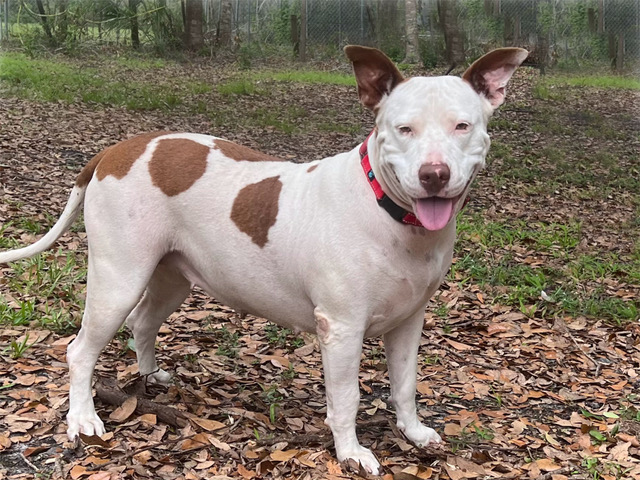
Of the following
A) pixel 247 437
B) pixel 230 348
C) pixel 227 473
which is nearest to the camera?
pixel 227 473

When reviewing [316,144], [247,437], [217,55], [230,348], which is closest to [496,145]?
[316,144]

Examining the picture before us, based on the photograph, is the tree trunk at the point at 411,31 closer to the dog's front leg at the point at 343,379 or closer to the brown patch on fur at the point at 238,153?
the brown patch on fur at the point at 238,153

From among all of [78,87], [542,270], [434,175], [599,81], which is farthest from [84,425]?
[599,81]

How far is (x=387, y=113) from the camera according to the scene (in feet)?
10.4

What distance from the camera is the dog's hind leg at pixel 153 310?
4191mm

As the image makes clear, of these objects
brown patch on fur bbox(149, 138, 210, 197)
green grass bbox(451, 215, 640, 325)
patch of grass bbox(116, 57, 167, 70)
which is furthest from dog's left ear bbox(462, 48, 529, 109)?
patch of grass bbox(116, 57, 167, 70)

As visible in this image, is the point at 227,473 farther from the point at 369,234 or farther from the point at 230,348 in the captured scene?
the point at 230,348

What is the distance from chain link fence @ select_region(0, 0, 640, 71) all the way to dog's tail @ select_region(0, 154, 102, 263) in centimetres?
1039

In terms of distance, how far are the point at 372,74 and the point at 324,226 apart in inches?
25.6

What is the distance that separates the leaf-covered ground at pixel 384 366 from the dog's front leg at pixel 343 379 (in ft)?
0.31

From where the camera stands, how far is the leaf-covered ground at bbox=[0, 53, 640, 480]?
3.67 metres

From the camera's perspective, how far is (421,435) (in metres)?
3.87

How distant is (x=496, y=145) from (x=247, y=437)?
8538mm

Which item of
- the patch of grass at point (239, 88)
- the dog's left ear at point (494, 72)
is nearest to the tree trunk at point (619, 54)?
the patch of grass at point (239, 88)
